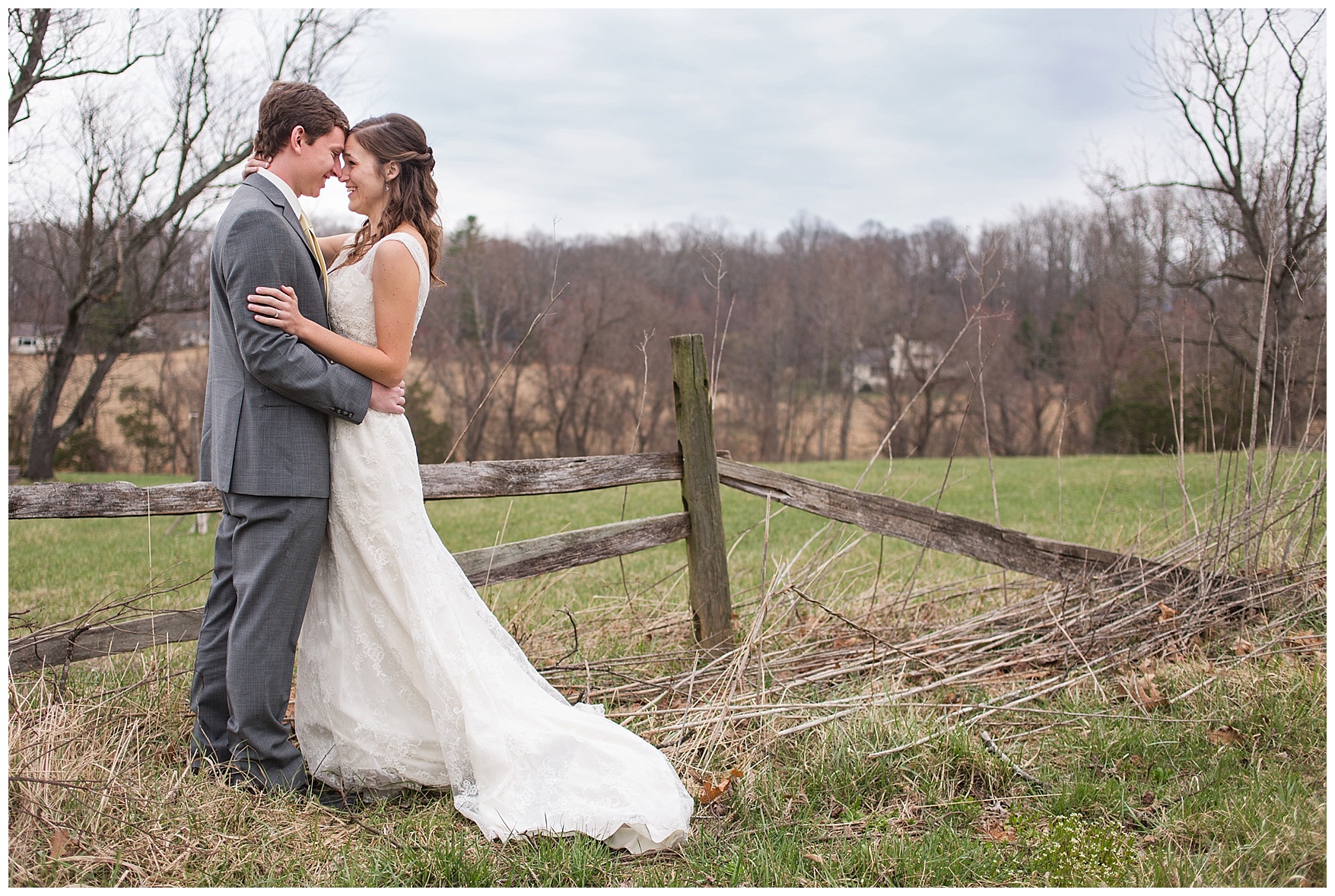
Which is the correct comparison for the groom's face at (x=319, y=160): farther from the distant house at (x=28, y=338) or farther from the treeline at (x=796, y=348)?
the distant house at (x=28, y=338)

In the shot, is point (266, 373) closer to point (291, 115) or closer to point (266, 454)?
point (266, 454)

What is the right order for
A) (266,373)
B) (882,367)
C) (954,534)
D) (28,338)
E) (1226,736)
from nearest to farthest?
(266,373), (1226,736), (954,534), (28,338), (882,367)

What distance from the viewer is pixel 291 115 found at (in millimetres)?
2916

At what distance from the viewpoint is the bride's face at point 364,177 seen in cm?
305

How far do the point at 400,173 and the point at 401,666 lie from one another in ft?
5.45

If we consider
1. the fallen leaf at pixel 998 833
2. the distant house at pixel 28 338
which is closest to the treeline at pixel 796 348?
the distant house at pixel 28 338

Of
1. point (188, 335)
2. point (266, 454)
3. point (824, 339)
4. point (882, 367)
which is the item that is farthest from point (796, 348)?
point (266, 454)

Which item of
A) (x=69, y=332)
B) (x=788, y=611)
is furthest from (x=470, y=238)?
(x=788, y=611)

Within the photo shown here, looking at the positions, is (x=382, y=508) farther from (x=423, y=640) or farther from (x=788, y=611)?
(x=788, y=611)

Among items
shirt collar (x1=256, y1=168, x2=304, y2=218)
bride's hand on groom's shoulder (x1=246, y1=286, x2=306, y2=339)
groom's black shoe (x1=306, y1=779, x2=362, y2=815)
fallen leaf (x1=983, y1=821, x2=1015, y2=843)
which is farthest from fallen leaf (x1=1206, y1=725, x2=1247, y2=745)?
shirt collar (x1=256, y1=168, x2=304, y2=218)

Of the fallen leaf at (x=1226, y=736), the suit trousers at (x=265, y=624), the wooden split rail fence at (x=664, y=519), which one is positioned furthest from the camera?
the fallen leaf at (x=1226, y=736)

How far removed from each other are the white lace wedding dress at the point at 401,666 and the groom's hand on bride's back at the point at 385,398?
5 centimetres

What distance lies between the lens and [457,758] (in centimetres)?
293

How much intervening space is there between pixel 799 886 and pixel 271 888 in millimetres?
1416
